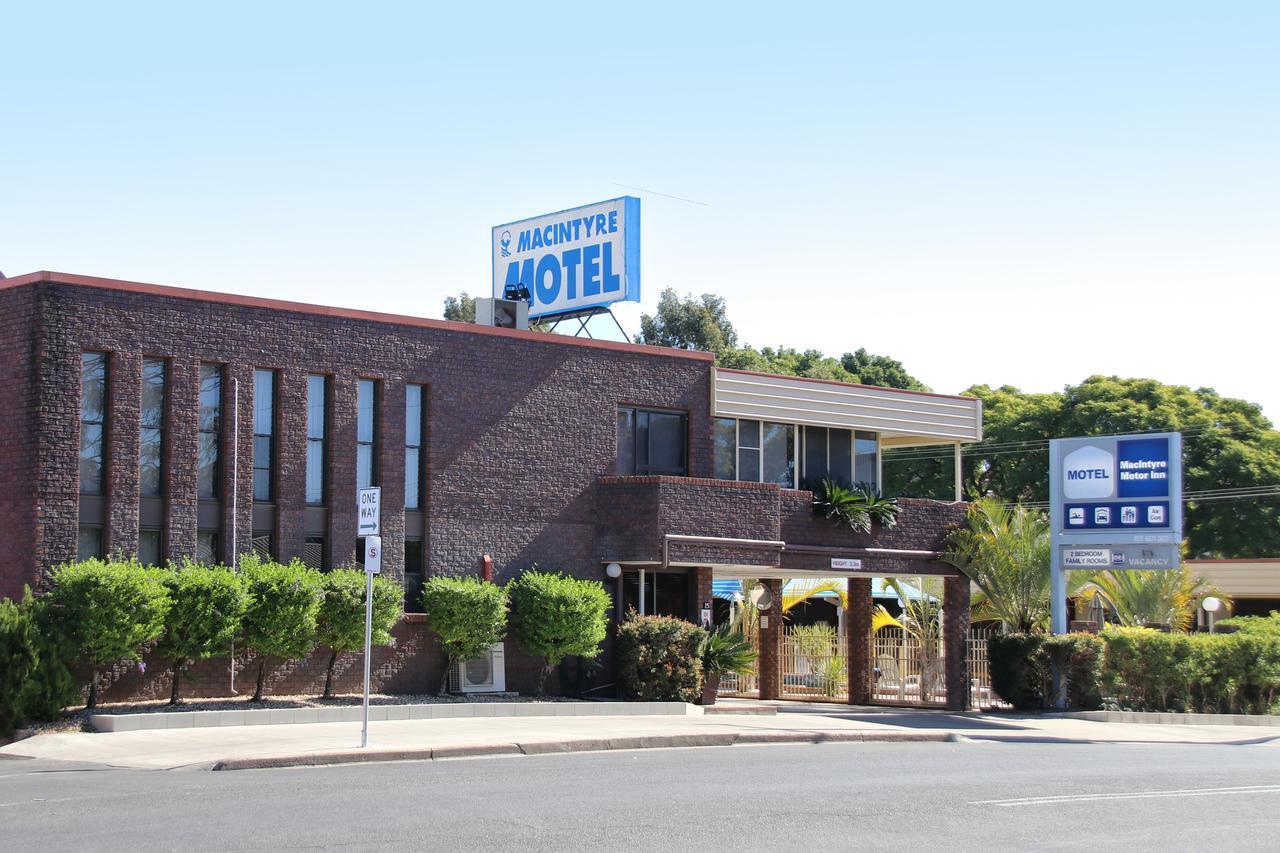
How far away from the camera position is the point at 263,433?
25656 mm

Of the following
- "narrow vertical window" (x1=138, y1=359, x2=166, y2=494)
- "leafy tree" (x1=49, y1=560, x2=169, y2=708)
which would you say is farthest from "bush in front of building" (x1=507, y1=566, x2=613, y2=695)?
"leafy tree" (x1=49, y1=560, x2=169, y2=708)

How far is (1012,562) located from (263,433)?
50.6 feet

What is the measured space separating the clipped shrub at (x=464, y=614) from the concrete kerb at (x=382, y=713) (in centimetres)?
123

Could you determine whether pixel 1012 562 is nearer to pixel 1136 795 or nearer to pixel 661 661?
pixel 661 661

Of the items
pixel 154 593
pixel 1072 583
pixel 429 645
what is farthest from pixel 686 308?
pixel 154 593

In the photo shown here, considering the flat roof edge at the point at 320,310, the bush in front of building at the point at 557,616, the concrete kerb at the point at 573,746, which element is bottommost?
the concrete kerb at the point at 573,746

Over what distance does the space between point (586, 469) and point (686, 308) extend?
39.9m

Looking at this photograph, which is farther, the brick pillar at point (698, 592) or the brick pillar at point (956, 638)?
the brick pillar at point (956, 638)

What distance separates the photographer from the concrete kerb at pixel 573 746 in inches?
703

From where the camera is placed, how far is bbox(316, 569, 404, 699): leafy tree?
971 inches

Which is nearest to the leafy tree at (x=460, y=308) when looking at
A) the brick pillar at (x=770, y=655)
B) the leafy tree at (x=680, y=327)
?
the leafy tree at (x=680, y=327)

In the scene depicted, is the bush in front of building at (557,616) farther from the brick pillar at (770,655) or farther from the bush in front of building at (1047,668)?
the bush in front of building at (1047,668)

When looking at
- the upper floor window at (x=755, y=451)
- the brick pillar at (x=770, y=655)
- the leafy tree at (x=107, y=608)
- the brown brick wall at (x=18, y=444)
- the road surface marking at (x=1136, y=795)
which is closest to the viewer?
the road surface marking at (x=1136, y=795)

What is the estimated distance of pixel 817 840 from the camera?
12.3m
